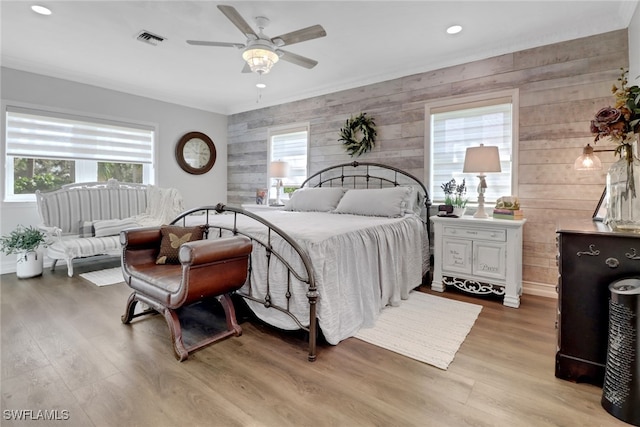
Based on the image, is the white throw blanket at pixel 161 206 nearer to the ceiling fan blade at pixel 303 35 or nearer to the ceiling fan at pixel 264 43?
the ceiling fan at pixel 264 43

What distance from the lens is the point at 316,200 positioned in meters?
4.02

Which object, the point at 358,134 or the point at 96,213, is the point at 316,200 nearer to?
the point at 358,134

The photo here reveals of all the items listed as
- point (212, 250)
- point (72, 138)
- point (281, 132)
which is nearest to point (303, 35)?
point (212, 250)

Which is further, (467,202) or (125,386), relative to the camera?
(467,202)

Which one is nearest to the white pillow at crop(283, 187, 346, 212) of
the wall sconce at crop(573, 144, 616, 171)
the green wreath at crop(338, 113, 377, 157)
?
the green wreath at crop(338, 113, 377, 157)

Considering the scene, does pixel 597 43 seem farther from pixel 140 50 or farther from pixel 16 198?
pixel 16 198

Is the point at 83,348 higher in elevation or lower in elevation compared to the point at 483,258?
lower

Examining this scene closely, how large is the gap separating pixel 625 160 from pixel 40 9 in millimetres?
4568

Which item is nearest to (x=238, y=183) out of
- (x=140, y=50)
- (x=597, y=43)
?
(x=140, y=50)

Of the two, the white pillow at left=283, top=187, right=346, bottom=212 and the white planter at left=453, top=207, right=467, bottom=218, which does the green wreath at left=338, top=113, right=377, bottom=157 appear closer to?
the white pillow at left=283, top=187, right=346, bottom=212

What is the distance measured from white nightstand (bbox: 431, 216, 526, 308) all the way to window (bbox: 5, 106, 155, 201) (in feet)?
15.6

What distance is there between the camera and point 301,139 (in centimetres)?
523

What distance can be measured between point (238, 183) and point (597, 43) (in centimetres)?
546

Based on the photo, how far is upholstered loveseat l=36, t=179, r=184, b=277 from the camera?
12.8ft
